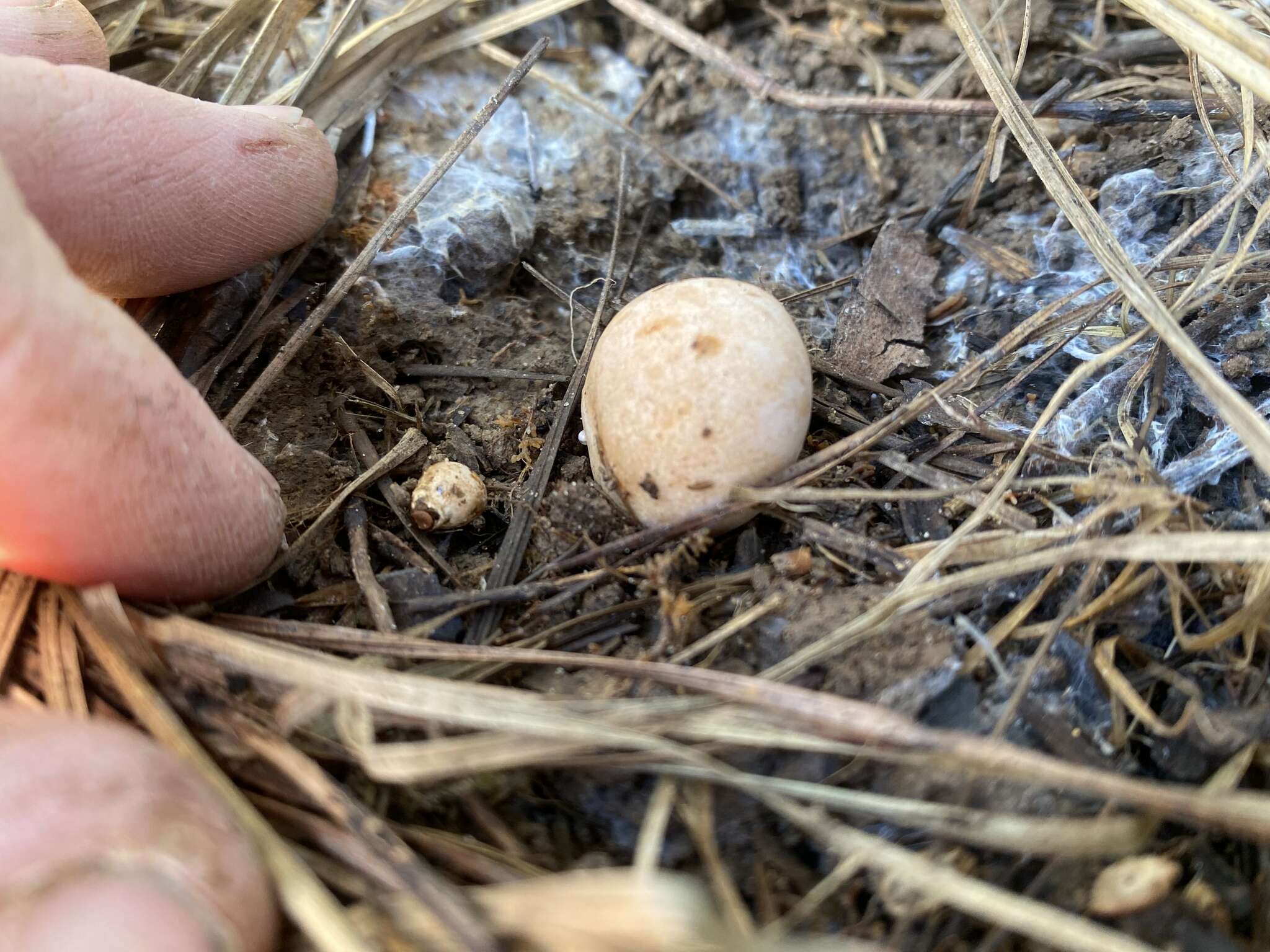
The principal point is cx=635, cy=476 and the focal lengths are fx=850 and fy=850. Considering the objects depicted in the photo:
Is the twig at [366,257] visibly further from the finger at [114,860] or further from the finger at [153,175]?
the finger at [114,860]

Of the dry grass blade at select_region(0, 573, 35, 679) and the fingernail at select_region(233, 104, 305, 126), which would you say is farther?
the fingernail at select_region(233, 104, 305, 126)

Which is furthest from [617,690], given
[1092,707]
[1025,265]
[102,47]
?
[102,47]

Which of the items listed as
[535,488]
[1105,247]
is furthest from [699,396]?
[1105,247]

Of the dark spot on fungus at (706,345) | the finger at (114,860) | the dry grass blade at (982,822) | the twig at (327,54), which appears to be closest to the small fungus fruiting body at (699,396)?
the dark spot on fungus at (706,345)

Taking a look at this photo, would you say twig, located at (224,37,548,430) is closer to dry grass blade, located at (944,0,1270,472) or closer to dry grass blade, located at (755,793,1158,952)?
dry grass blade, located at (944,0,1270,472)

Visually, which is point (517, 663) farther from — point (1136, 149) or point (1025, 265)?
point (1136, 149)

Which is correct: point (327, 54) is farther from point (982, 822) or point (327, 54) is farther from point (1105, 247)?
point (982, 822)

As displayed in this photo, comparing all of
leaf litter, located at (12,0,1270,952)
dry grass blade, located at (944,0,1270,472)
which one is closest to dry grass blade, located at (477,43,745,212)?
leaf litter, located at (12,0,1270,952)
